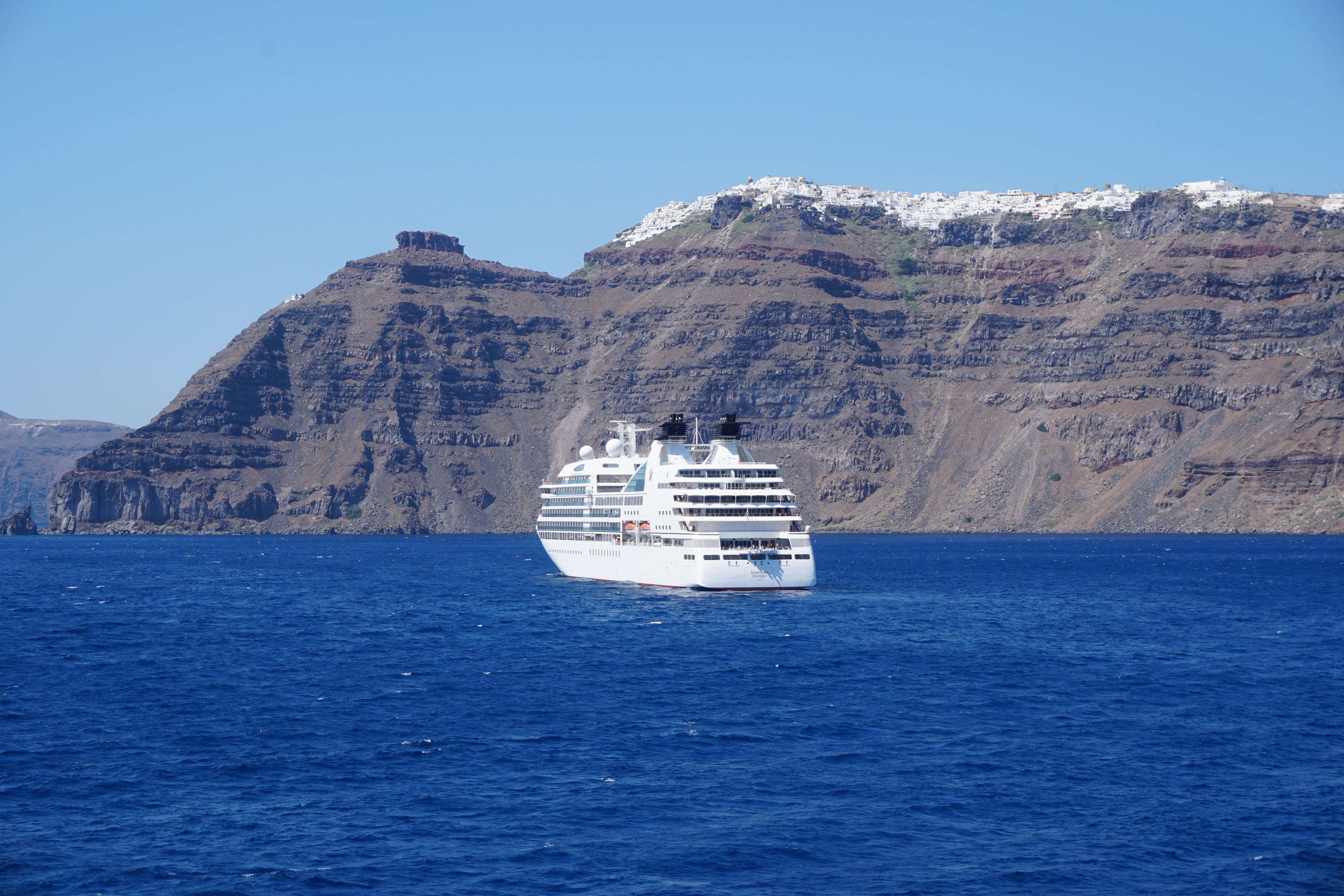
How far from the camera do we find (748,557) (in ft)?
351

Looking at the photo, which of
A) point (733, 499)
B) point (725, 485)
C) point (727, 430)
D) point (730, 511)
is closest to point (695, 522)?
point (730, 511)

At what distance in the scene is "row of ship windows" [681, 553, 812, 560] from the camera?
106500 millimetres

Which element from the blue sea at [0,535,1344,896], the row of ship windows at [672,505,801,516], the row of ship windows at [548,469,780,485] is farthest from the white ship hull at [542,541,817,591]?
the blue sea at [0,535,1344,896]

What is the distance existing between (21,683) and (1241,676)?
62.3m

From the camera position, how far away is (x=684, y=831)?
39781 mm

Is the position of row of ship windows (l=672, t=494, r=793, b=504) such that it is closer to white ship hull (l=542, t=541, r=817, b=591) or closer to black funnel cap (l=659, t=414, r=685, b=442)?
white ship hull (l=542, t=541, r=817, b=591)

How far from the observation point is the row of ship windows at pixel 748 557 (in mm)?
106500

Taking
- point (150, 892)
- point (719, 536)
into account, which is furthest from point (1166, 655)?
point (150, 892)

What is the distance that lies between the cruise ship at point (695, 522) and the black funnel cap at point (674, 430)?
95mm

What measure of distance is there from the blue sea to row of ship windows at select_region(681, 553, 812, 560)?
9.55 metres

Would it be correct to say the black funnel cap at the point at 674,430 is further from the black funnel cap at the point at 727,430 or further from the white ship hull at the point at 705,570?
the white ship hull at the point at 705,570

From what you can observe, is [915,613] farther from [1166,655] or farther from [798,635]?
[1166,655]

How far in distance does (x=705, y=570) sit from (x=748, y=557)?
3699mm

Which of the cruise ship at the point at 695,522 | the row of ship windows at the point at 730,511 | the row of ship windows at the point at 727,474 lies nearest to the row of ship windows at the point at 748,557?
the cruise ship at the point at 695,522
